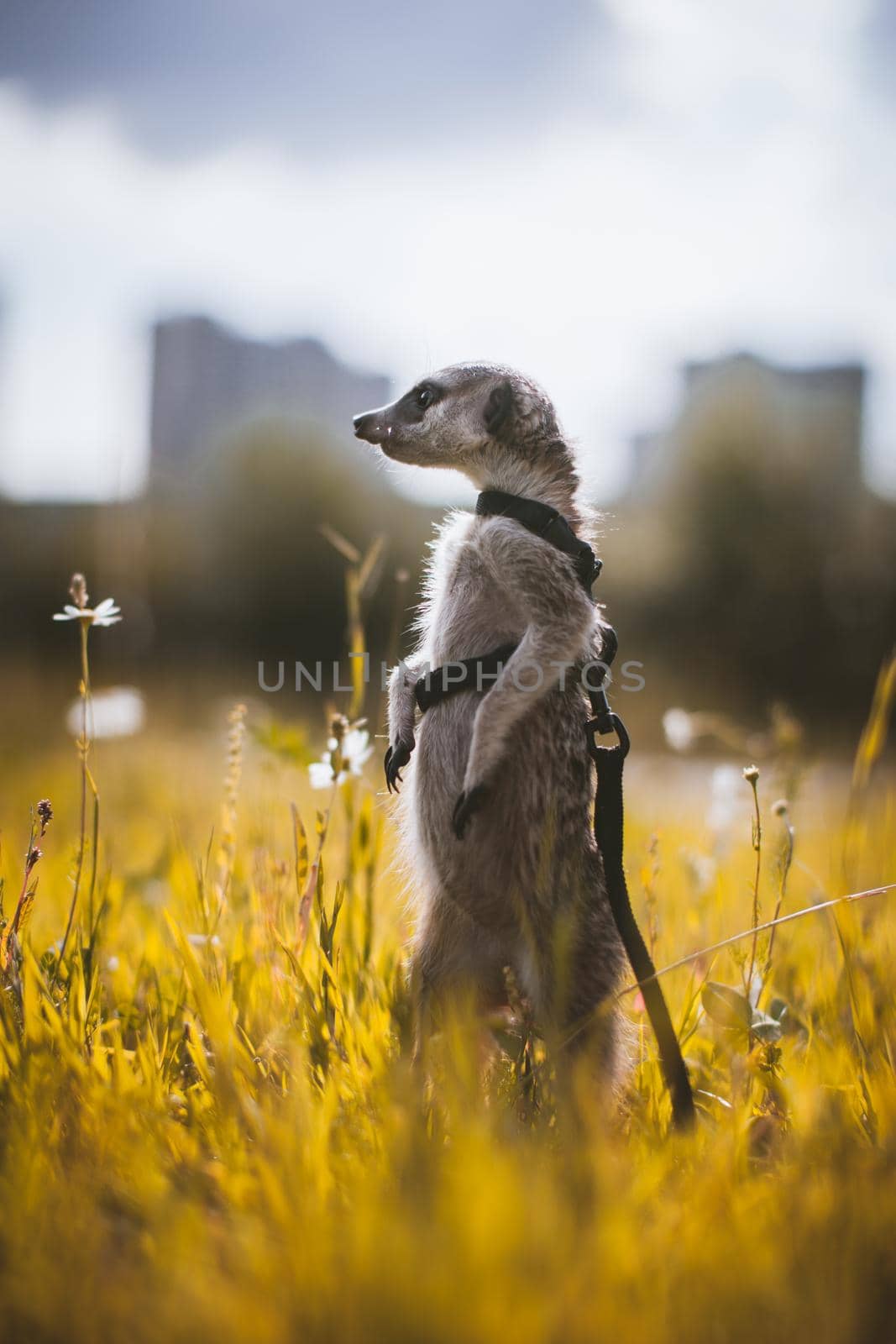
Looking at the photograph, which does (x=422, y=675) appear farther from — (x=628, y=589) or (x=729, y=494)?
(x=729, y=494)

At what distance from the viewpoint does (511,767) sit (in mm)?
2139

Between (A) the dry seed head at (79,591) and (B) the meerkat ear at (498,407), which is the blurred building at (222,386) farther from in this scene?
(A) the dry seed head at (79,591)

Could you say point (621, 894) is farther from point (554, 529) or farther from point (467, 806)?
point (554, 529)

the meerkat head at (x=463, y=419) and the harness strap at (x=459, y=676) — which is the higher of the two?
the meerkat head at (x=463, y=419)

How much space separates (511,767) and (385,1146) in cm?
91

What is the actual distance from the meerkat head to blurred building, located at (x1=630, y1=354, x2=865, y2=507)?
18.7 meters

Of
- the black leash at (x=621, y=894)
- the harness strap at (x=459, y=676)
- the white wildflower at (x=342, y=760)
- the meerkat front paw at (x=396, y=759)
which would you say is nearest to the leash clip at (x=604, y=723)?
A: the black leash at (x=621, y=894)

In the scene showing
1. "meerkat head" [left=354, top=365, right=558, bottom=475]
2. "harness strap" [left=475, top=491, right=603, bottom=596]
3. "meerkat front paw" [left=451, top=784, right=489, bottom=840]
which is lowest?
"meerkat front paw" [left=451, top=784, right=489, bottom=840]

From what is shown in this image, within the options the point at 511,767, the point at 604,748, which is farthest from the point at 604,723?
the point at 511,767

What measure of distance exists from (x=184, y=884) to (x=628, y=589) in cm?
1653

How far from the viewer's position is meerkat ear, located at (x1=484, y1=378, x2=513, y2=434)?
7.89ft


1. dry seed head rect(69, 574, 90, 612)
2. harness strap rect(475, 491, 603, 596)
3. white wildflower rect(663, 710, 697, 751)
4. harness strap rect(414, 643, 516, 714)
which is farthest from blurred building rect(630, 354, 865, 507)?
dry seed head rect(69, 574, 90, 612)

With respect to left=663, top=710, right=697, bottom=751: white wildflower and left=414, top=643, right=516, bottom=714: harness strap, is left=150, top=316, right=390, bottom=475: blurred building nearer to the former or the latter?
left=663, top=710, right=697, bottom=751: white wildflower

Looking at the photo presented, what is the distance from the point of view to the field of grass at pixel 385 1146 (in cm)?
112
